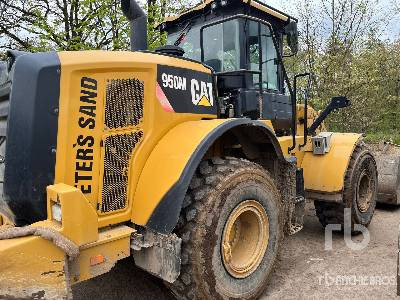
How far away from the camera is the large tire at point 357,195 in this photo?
186 inches

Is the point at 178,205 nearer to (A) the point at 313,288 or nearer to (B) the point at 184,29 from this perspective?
(A) the point at 313,288

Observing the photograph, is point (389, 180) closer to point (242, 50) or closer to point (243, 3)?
point (242, 50)

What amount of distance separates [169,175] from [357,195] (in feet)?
10.2

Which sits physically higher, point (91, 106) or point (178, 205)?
point (91, 106)

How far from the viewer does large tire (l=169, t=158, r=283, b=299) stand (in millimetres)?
2764

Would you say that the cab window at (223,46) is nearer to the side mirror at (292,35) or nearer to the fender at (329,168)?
the side mirror at (292,35)

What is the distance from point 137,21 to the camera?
12.3ft

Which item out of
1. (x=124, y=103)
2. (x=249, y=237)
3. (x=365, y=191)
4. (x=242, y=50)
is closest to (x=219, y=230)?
(x=249, y=237)

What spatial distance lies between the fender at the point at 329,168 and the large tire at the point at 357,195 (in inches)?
6.0

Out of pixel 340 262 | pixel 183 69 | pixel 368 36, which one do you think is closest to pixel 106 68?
pixel 183 69

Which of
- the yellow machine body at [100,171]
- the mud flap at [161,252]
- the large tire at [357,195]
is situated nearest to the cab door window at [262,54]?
the yellow machine body at [100,171]

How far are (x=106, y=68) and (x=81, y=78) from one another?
19 centimetres

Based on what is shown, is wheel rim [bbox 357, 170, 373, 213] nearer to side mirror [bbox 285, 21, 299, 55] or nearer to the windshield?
side mirror [bbox 285, 21, 299, 55]

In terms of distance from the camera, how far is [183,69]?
3164 millimetres
